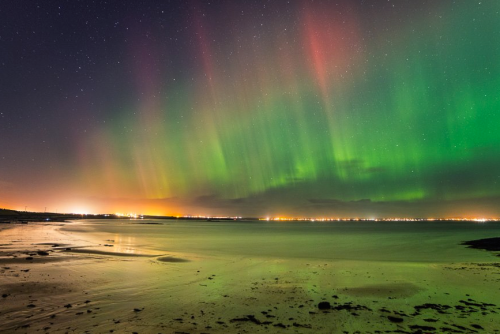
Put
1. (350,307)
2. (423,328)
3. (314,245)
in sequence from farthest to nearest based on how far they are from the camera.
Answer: (314,245) < (350,307) < (423,328)

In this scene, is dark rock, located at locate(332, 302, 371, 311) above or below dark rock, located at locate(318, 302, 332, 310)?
below

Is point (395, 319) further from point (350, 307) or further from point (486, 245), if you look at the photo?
point (486, 245)

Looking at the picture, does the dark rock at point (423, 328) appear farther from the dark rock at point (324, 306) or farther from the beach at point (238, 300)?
the dark rock at point (324, 306)

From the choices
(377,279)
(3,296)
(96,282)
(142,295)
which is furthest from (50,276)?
(377,279)

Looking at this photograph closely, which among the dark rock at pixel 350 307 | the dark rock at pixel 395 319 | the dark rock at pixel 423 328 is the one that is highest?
the dark rock at pixel 423 328

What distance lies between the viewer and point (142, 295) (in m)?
12.8

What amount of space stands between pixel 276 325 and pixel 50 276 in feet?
42.4

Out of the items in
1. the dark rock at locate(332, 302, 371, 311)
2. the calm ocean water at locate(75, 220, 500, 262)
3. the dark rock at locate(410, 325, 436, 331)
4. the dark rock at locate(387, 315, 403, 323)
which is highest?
the dark rock at locate(410, 325, 436, 331)

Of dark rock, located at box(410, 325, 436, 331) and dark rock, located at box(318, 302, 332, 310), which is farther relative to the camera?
dark rock, located at box(318, 302, 332, 310)

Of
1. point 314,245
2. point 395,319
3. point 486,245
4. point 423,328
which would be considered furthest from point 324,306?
point 486,245

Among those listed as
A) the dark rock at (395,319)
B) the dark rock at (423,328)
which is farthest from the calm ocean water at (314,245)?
the dark rock at (423,328)

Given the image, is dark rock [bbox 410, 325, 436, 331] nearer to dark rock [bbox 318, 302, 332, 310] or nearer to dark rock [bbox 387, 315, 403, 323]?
dark rock [bbox 387, 315, 403, 323]

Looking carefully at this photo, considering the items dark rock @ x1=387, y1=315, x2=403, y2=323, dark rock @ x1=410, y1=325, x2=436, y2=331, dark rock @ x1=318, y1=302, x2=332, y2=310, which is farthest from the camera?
dark rock @ x1=318, y1=302, x2=332, y2=310

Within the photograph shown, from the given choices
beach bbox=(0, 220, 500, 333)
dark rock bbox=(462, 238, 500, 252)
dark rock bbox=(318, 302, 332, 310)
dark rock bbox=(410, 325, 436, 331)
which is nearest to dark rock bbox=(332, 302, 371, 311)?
beach bbox=(0, 220, 500, 333)
